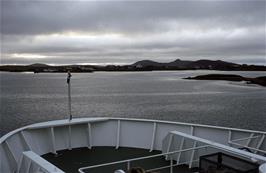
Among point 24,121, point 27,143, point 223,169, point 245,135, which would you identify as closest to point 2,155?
point 27,143

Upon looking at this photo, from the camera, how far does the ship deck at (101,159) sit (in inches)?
276

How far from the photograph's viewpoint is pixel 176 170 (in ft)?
22.5

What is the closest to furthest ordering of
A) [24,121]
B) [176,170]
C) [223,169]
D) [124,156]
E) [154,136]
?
[223,169], [176,170], [124,156], [154,136], [24,121]

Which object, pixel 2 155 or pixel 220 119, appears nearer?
pixel 2 155

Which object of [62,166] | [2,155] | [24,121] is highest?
[2,155]

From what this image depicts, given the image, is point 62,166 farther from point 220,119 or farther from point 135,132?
point 220,119

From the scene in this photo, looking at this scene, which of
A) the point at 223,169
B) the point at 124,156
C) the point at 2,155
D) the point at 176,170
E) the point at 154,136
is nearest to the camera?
the point at 223,169

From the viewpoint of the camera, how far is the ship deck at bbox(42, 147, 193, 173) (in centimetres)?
701

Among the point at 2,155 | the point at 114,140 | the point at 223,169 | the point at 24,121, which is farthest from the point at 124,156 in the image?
the point at 24,121

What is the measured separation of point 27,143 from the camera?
24.7 ft

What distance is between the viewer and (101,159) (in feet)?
25.5

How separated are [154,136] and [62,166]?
8.46 feet

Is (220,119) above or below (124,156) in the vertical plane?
below

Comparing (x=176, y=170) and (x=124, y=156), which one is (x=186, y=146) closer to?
(x=176, y=170)
